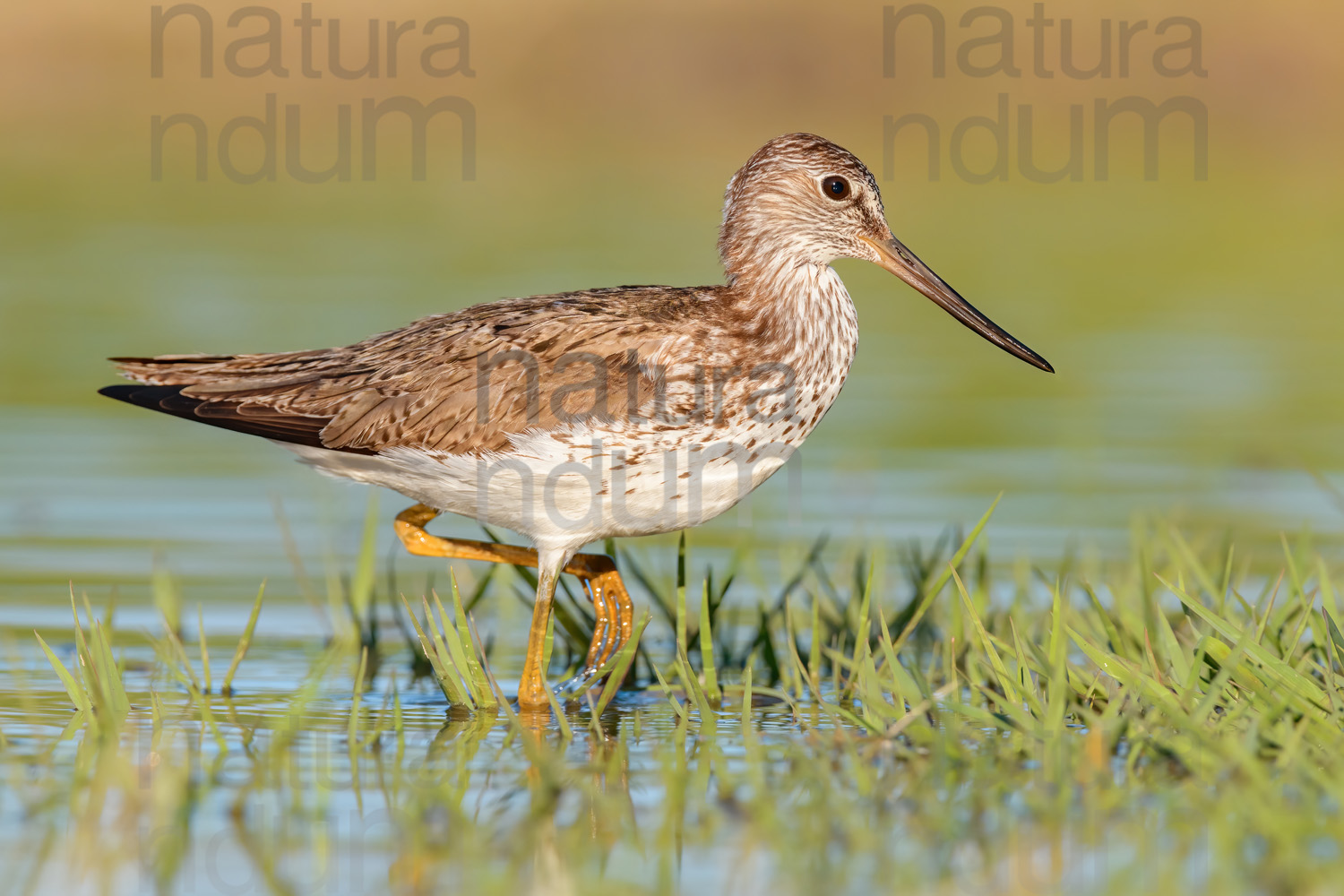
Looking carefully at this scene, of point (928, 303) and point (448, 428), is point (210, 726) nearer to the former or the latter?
point (448, 428)

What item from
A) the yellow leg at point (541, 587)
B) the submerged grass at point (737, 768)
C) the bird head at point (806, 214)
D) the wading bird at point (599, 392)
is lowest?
the submerged grass at point (737, 768)

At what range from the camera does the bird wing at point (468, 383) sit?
729 cm

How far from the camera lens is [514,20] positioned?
99.8ft

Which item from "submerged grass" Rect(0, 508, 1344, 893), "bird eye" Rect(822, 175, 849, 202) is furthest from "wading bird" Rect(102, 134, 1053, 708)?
"submerged grass" Rect(0, 508, 1344, 893)

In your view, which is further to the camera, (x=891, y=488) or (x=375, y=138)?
(x=375, y=138)

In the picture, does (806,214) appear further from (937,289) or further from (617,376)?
(617,376)

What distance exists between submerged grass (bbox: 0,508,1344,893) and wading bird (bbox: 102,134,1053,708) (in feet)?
1.67

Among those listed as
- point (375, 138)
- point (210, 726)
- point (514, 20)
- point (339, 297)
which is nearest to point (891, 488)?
point (210, 726)

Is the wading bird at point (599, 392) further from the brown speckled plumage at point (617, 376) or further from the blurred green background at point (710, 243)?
the blurred green background at point (710, 243)

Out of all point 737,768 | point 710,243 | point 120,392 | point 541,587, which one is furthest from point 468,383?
point 710,243

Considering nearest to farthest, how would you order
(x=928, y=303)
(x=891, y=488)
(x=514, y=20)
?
(x=891, y=488)
(x=928, y=303)
(x=514, y=20)

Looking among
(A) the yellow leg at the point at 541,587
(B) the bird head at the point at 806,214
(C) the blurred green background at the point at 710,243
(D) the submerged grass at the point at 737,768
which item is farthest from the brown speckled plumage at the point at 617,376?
(C) the blurred green background at the point at 710,243

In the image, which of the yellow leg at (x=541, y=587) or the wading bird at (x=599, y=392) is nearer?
the wading bird at (x=599, y=392)

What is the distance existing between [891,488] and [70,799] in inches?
276
